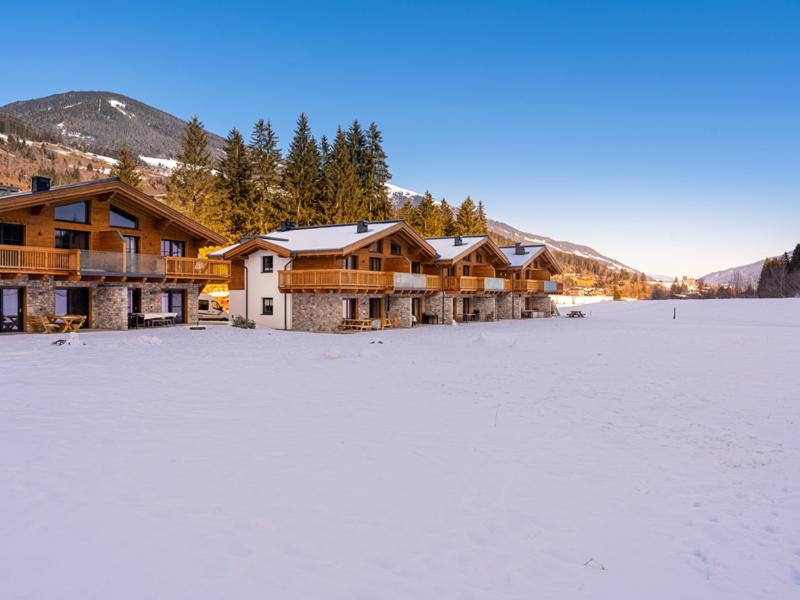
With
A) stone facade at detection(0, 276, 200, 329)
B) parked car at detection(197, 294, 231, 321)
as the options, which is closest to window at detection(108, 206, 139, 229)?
stone facade at detection(0, 276, 200, 329)

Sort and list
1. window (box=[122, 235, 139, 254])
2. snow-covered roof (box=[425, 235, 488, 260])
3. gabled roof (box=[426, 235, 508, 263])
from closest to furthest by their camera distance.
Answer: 1. window (box=[122, 235, 139, 254])
2. gabled roof (box=[426, 235, 508, 263])
3. snow-covered roof (box=[425, 235, 488, 260])

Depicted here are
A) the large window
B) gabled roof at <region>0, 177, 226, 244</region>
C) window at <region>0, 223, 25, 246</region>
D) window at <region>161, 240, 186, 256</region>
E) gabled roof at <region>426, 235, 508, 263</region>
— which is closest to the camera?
gabled roof at <region>0, 177, 226, 244</region>

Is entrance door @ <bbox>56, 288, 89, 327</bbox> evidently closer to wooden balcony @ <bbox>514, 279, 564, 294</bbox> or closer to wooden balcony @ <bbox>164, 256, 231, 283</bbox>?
wooden balcony @ <bbox>164, 256, 231, 283</bbox>

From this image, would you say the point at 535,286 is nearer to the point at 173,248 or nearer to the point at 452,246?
the point at 452,246

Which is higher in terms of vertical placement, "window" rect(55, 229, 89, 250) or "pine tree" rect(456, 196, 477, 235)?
"pine tree" rect(456, 196, 477, 235)

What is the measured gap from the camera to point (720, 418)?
11406 millimetres

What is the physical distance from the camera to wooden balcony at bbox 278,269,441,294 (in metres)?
32.2

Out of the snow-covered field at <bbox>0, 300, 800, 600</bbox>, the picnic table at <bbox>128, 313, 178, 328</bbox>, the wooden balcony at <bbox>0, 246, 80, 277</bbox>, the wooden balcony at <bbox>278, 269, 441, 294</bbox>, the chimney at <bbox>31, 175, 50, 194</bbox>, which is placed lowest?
the snow-covered field at <bbox>0, 300, 800, 600</bbox>

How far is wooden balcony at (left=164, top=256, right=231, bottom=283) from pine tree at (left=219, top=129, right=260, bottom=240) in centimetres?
1903

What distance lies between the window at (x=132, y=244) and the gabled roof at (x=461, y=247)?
2107 centimetres

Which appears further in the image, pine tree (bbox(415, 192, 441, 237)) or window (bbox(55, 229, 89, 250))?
pine tree (bbox(415, 192, 441, 237))

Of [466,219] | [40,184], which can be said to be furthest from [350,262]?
[466,219]

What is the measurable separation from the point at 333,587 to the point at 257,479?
2747 mm

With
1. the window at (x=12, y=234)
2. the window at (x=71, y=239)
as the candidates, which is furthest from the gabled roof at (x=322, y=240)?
the window at (x=12, y=234)
